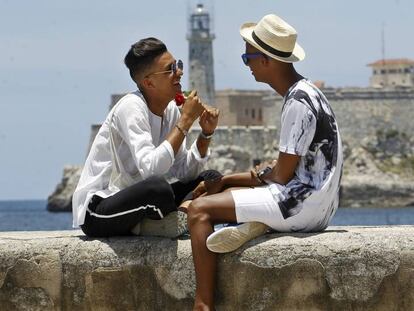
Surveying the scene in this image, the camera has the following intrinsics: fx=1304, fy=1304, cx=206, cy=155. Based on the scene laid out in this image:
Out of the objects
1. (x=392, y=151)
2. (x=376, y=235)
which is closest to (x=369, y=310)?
(x=376, y=235)

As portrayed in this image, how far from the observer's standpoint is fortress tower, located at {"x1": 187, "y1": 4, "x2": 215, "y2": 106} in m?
84.8

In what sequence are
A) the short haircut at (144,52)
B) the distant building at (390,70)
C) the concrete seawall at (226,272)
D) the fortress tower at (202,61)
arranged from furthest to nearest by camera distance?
the distant building at (390,70) < the fortress tower at (202,61) < the short haircut at (144,52) < the concrete seawall at (226,272)

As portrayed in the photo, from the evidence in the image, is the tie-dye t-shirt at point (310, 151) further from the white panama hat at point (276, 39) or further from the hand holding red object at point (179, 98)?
the hand holding red object at point (179, 98)

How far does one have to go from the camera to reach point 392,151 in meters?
81.6

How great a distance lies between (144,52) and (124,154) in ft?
1.43

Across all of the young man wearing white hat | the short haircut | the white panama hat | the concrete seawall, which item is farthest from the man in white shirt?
the white panama hat

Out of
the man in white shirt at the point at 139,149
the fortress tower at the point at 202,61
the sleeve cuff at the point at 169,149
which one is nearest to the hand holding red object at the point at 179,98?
the man in white shirt at the point at 139,149

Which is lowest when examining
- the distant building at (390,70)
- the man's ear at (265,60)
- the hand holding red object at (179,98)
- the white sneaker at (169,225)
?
the distant building at (390,70)

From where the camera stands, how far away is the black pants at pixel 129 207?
17.1 ft

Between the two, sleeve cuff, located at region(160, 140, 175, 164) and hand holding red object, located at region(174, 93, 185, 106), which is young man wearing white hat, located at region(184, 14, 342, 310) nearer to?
sleeve cuff, located at region(160, 140, 175, 164)

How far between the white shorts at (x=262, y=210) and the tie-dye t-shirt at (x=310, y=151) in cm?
2

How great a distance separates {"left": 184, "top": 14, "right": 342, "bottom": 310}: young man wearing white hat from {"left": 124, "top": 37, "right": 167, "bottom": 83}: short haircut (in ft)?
2.06

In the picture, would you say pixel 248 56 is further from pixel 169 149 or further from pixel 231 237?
pixel 231 237

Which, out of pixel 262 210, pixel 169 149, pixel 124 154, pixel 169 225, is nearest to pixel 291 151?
pixel 262 210
